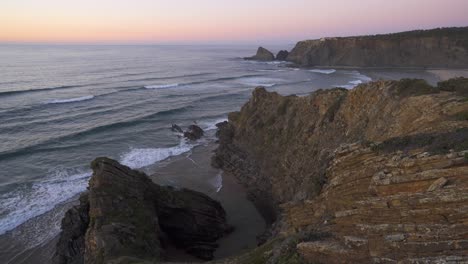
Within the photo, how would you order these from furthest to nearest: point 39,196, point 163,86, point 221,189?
point 163,86, point 221,189, point 39,196

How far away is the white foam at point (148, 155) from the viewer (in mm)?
38750

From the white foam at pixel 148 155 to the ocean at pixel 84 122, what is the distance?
0.30 feet

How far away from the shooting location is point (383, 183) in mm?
12047

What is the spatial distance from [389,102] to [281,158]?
9.85 m

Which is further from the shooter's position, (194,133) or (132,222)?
(194,133)

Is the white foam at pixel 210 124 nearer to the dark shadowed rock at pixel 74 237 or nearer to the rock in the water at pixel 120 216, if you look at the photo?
the rock in the water at pixel 120 216

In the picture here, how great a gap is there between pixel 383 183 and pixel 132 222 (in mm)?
12943

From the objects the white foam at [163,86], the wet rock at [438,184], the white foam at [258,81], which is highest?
the wet rock at [438,184]

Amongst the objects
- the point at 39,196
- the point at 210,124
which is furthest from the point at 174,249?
the point at 210,124

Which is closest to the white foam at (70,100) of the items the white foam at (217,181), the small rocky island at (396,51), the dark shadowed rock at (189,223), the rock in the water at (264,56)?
the white foam at (217,181)

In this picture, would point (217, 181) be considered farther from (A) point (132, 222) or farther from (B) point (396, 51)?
(B) point (396, 51)

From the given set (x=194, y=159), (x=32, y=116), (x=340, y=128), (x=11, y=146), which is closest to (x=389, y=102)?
(x=340, y=128)

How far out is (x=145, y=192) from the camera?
23500 millimetres

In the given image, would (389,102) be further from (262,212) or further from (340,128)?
(262,212)
